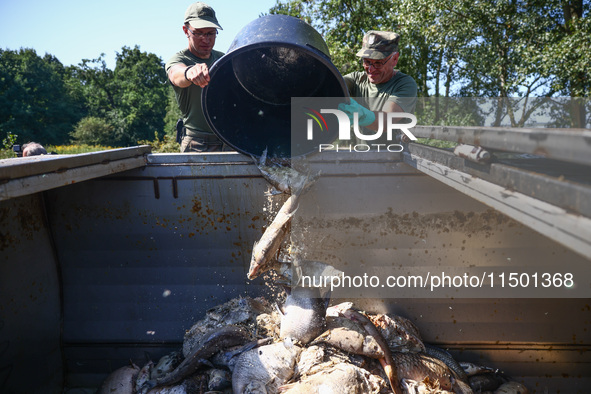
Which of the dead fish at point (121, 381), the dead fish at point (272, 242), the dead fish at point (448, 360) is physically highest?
the dead fish at point (272, 242)

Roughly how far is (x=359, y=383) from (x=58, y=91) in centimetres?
4537

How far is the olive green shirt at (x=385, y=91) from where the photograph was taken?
10.7 ft

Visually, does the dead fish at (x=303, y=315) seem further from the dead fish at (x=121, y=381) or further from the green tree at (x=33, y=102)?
the green tree at (x=33, y=102)

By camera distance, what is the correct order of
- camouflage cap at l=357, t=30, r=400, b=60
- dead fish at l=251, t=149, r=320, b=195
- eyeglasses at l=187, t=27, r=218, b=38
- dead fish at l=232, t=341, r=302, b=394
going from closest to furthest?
dead fish at l=232, t=341, r=302, b=394, dead fish at l=251, t=149, r=320, b=195, camouflage cap at l=357, t=30, r=400, b=60, eyeglasses at l=187, t=27, r=218, b=38

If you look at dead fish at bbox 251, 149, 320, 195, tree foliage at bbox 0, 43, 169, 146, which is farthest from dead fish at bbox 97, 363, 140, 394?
tree foliage at bbox 0, 43, 169, 146

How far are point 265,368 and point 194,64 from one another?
2626 mm

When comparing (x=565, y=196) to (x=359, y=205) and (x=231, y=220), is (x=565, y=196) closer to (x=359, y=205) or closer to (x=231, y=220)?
(x=359, y=205)

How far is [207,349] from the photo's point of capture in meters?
2.45

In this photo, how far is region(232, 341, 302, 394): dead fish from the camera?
219 cm

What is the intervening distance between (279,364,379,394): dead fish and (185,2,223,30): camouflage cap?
2.79 metres

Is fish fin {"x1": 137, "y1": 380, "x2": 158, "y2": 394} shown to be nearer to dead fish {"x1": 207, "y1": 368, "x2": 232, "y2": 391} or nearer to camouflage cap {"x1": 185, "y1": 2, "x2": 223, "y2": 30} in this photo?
dead fish {"x1": 207, "y1": 368, "x2": 232, "y2": 391}

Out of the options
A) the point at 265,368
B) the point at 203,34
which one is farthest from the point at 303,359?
the point at 203,34

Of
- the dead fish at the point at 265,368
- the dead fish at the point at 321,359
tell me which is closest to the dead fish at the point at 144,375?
the dead fish at the point at 265,368

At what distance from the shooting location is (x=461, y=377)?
257cm
